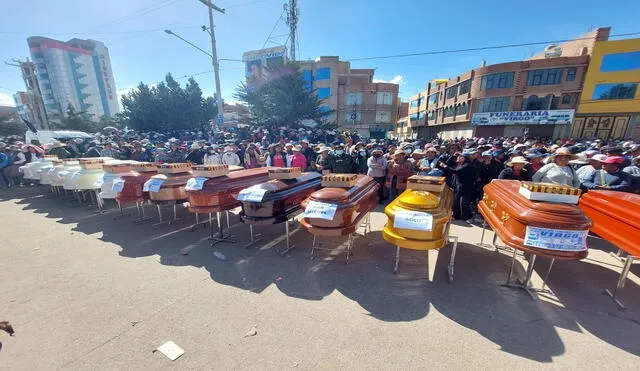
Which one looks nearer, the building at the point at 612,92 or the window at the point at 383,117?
the building at the point at 612,92

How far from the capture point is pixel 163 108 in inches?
1074

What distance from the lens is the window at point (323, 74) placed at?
33.2 meters

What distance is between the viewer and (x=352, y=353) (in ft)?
7.27

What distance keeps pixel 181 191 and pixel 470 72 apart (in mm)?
33528

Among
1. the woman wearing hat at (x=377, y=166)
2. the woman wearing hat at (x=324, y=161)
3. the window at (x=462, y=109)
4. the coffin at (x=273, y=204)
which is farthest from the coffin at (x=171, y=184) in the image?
the window at (x=462, y=109)

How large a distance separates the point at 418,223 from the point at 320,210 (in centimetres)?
131

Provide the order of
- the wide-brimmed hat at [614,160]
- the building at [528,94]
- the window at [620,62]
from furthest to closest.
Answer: the building at [528,94] < the window at [620,62] < the wide-brimmed hat at [614,160]

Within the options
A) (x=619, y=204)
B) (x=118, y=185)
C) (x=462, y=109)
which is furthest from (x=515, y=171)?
(x=462, y=109)

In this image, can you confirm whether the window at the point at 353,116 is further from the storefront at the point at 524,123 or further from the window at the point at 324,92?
the storefront at the point at 524,123

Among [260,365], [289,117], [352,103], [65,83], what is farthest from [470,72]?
[65,83]

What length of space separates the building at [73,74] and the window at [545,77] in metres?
72.6

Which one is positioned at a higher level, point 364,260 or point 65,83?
point 65,83

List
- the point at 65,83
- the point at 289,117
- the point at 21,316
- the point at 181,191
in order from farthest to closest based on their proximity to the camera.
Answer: the point at 65,83 → the point at 289,117 → the point at 181,191 → the point at 21,316

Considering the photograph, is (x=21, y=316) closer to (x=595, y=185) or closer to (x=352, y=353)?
(x=352, y=353)
